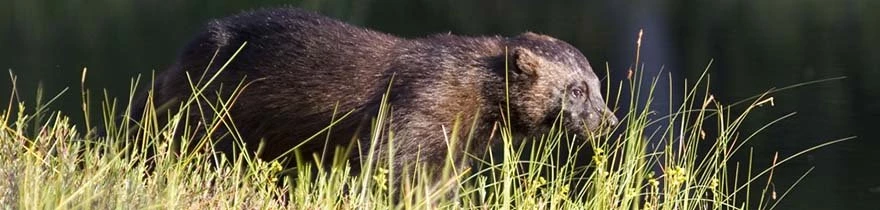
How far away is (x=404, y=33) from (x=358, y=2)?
5.33 metres

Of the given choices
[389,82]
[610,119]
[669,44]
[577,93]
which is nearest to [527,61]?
[577,93]

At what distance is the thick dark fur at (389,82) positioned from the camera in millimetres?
6379

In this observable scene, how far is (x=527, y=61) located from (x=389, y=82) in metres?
0.54

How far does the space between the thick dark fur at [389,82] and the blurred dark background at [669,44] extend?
14.4 ft

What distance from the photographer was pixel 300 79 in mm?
6703

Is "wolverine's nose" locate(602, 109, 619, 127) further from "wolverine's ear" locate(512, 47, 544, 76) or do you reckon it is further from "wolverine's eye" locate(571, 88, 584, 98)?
"wolverine's ear" locate(512, 47, 544, 76)

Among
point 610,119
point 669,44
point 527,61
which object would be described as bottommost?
point 669,44

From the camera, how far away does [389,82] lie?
21.3 feet

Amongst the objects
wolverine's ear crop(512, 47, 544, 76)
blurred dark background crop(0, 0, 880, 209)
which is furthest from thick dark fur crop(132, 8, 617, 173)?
blurred dark background crop(0, 0, 880, 209)

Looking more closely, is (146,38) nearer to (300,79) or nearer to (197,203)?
(300,79)

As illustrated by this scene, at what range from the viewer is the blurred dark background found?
1275 cm

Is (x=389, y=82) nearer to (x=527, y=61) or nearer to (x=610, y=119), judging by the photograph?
(x=527, y=61)

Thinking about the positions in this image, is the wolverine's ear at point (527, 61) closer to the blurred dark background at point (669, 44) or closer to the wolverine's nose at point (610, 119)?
the wolverine's nose at point (610, 119)

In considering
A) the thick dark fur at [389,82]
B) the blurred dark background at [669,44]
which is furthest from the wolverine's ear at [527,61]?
the blurred dark background at [669,44]
